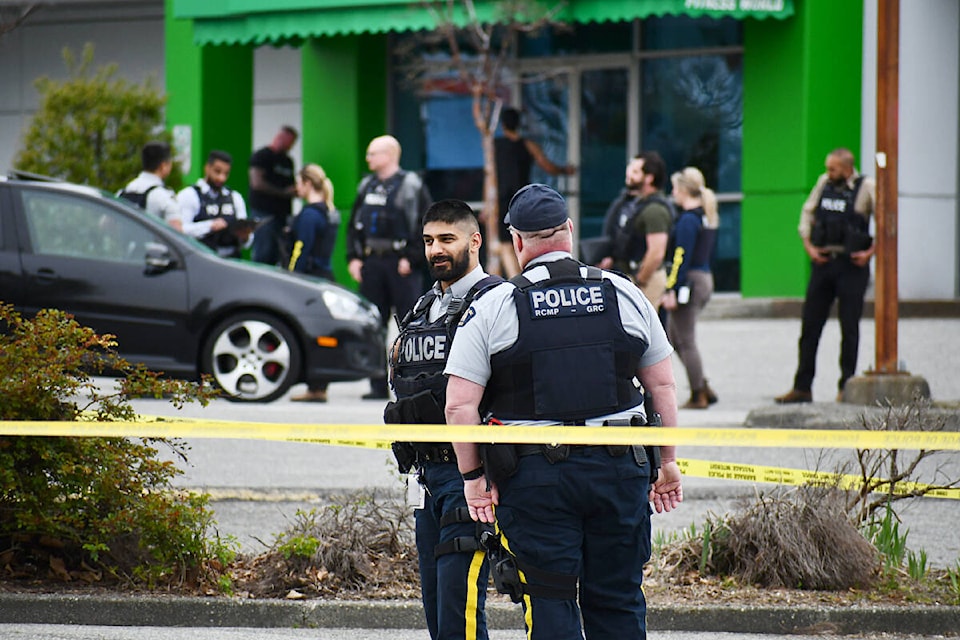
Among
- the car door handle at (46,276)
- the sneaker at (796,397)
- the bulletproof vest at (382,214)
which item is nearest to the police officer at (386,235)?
the bulletproof vest at (382,214)

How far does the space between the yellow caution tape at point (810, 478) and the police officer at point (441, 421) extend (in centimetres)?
227

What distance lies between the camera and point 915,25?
18812mm

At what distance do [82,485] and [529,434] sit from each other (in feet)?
8.00

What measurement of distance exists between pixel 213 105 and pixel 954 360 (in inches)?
444

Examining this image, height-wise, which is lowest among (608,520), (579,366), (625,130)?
(608,520)

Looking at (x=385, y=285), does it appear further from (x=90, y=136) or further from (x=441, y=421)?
(x=90, y=136)

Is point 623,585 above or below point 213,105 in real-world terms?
below

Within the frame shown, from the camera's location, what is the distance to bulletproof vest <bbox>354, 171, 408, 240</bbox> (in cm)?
1254

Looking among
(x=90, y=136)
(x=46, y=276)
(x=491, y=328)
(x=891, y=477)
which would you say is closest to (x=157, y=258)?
(x=46, y=276)

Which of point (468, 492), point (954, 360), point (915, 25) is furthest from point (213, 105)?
point (468, 492)

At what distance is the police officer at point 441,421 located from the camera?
4.71m

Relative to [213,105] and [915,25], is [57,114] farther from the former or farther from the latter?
[915,25]

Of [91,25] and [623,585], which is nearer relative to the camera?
[623,585]

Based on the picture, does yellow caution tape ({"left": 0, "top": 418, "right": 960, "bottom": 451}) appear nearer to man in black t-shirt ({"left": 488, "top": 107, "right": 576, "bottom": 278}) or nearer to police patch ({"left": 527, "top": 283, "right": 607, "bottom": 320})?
police patch ({"left": 527, "top": 283, "right": 607, "bottom": 320})
